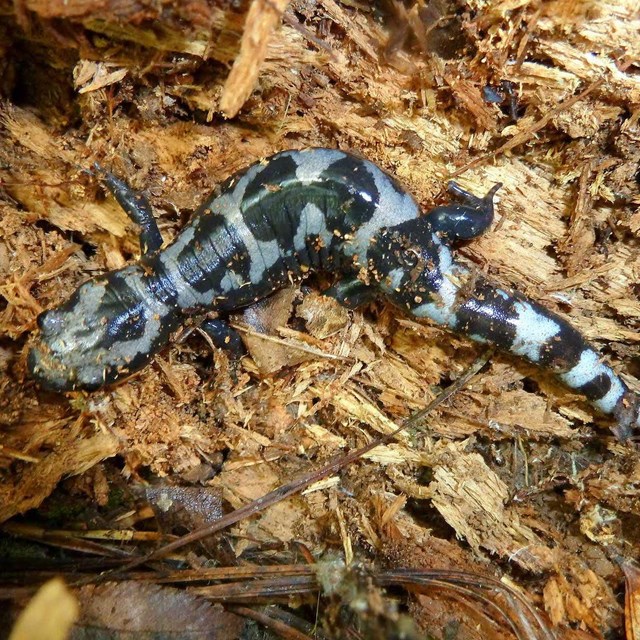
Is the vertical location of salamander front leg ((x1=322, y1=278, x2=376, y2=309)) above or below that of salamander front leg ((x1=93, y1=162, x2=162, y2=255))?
below

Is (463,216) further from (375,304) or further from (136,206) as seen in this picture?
(136,206)

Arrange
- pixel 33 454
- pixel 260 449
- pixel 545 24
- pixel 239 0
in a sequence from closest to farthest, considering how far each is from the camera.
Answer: pixel 239 0 < pixel 545 24 < pixel 33 454 < pixel 260 449

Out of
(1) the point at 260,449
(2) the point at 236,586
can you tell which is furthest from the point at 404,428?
(2) the point at 236,586

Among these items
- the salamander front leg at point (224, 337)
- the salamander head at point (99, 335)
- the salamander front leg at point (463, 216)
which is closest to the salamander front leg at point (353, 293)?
the salamander front leg at point (463, 216)

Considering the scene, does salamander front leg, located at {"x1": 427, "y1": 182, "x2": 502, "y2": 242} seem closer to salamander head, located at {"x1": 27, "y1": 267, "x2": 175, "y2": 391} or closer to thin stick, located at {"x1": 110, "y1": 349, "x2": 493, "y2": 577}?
thin stick, located at {"x1": 110, "y1": 349, "x2": 493, "y2": 577}

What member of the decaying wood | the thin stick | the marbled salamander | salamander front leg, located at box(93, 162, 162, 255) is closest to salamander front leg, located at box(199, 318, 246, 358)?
the decaying wood

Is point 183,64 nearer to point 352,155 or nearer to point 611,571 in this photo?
point 352,155

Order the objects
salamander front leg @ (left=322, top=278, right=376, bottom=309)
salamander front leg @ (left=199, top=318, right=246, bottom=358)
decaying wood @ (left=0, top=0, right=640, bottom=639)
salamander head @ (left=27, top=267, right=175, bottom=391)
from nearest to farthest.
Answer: decaying wood @ (left=0, top=0, right=640, bottom=639)
salamander head @ (left=27, top=267, right=175, bottom=391)
salamander front leg @ (left=322, top=278, right=376, bottom=309)
salamander front leg @ (left=199, top=318, right=246, bottom=358)
